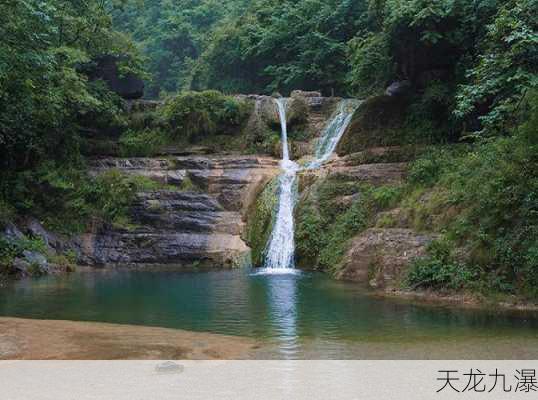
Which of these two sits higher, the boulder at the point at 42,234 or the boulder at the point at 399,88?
the boulder at the point at 399,88

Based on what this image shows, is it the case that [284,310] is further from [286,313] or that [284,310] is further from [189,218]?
[189,218]

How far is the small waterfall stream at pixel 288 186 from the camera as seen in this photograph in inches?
773

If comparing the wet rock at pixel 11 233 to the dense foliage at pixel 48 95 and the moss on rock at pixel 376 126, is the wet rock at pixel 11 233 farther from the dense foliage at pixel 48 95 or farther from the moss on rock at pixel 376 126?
the moss on rock at pixel 376 126

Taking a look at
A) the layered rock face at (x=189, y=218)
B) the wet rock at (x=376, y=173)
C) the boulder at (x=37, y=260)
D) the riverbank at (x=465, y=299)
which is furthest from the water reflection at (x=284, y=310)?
the boulder at (x=37, y=260)

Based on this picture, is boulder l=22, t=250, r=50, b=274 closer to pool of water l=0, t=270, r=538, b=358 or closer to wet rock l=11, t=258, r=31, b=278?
wet rock l=11, t=258, r=31, b=278

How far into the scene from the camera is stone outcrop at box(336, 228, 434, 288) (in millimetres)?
14656

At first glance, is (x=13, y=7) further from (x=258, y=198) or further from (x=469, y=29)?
(x=469, y=29)

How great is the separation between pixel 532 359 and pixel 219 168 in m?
17.9

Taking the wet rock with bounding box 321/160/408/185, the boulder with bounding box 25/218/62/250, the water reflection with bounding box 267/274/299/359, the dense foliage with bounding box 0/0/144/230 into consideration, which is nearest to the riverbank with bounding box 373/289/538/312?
the water reflection with bounding box 267/274/299/359

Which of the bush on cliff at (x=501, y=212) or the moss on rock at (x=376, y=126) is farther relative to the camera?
the moss on rock at (x=376, y=126)

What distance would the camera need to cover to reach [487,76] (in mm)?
14094

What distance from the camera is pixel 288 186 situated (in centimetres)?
2180

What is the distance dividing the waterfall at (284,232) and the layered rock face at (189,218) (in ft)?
2.92
